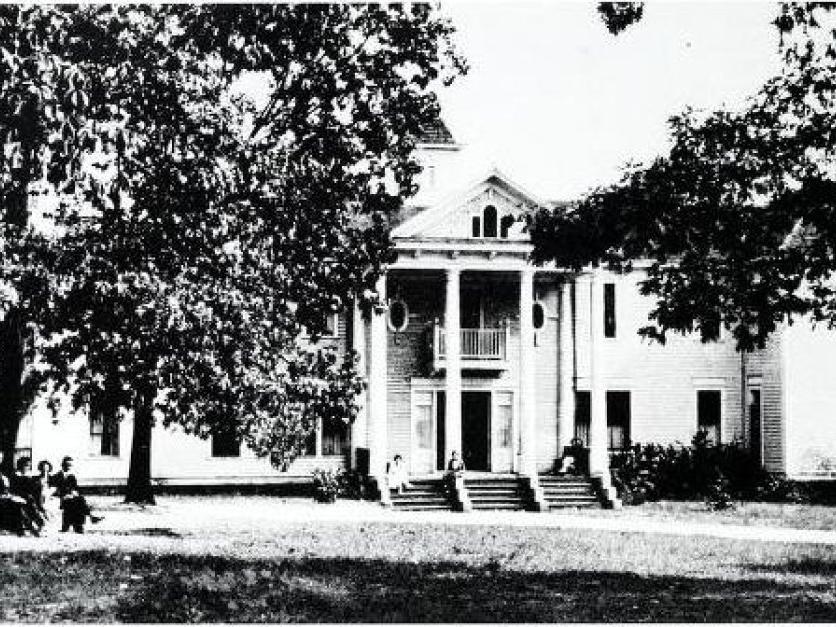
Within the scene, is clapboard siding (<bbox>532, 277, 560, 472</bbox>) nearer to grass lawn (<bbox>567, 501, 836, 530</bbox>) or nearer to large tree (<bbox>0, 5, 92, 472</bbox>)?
grass lawn (<bbox>567, 501, 836, 530</bbox>)

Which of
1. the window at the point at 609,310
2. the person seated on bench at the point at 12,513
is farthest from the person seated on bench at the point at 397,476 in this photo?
the person seated on bench at the point at 12,513

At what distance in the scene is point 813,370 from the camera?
35.2 meters

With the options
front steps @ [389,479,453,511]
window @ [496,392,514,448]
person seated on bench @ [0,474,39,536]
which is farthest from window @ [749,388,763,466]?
person seated on bench @ [0,474,39,536]

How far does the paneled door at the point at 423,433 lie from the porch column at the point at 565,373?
395 cm

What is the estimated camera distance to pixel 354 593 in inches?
501

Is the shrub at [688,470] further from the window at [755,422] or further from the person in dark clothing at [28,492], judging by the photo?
the person in dark clothing at [28,492]

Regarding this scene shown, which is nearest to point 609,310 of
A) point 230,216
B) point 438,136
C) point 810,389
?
point 810,389

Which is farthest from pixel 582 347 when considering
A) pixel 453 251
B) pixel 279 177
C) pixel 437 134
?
pixel 279 177

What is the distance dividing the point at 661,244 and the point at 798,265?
1531mm

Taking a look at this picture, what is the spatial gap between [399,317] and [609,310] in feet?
22.6

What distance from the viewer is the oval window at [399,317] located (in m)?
34.5

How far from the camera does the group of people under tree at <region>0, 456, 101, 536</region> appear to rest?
18.1 metres

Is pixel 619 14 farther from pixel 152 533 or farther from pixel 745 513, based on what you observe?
pixel 745 513

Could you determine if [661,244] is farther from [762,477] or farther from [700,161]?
[762,477]
